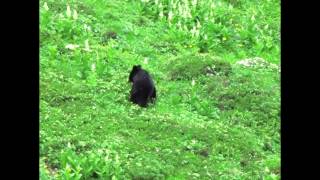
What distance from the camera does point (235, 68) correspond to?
47.5ft

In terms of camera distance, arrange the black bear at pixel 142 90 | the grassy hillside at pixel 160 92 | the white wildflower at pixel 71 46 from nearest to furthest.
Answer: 1. the grassy hillside at pixel 160 92
2. the black bear at pixel 142 90
3. the white wildflower at pixel 71 46

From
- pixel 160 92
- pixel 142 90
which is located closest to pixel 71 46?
pixel 160 92

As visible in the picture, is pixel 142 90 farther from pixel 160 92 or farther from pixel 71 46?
pixel 71 46

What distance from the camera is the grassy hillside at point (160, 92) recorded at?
959cm

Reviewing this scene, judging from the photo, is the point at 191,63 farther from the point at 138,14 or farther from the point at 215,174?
the point at 215,174

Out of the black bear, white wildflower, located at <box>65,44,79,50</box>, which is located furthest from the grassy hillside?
the black bear

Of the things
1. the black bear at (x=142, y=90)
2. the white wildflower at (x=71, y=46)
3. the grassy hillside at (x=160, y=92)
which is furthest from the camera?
the white wildflower at (x=71, y=46)

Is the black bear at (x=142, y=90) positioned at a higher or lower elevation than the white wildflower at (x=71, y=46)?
lower

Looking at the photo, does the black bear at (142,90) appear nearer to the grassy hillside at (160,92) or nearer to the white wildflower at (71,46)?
the grassy hillside at (160,92)

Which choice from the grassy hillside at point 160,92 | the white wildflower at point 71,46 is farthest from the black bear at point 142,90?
the white wildflower at point 71,46

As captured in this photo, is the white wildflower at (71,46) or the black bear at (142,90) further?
the white wildflower at (71,46)

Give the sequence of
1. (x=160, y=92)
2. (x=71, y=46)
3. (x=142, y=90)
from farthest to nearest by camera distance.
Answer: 1. (x=71, y=46)
2. (x=160, y=92)
3. (x=142, y=90)

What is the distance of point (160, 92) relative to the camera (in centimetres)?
1277
